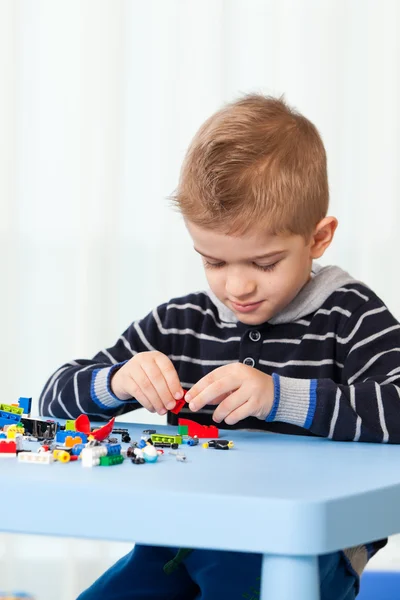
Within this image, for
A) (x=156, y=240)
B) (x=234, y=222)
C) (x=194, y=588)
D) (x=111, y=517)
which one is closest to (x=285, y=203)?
(x=234, y=222)

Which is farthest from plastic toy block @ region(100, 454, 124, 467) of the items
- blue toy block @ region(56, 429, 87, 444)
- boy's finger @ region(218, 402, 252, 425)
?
boy's finger @ region(218, 402, 252, 425)

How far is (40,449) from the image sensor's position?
72cm

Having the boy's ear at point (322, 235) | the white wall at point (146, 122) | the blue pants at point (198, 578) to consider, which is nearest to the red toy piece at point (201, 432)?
the blue pants at point (198, 578)

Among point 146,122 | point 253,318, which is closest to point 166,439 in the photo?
point 253,318

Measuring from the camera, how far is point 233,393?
88cm

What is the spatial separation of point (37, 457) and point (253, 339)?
1.78 feet

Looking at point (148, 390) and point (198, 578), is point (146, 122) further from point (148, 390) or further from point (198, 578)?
point (198, 578)

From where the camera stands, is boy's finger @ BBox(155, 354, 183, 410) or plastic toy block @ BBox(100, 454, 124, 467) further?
boy's finger @ BBox(155, 354, 183, 410)

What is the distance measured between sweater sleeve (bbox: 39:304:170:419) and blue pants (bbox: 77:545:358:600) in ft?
0.68

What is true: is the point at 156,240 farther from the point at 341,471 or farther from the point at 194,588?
the point at 341,471

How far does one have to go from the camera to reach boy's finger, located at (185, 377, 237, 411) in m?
0.86

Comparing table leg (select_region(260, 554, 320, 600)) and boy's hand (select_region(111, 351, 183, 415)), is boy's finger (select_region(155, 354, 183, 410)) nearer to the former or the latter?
boy's hand (select_region(111, 351, 183, 415))

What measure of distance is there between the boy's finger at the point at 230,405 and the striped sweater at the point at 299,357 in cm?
4

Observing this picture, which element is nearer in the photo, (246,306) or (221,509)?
(221,509)
